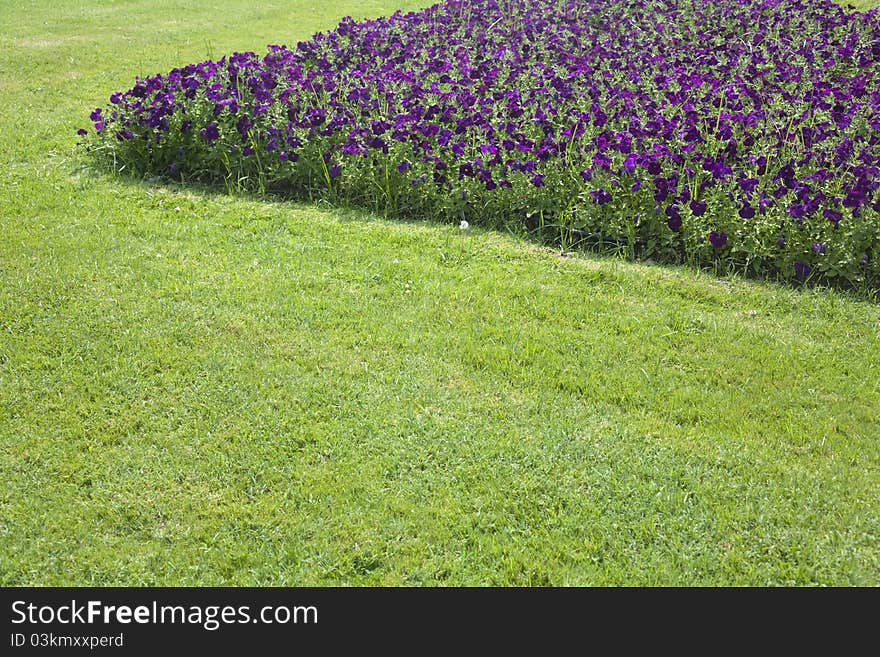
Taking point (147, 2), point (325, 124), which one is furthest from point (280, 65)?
point (147, 2)

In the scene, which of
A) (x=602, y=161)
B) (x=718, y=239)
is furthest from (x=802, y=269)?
(x=602, y=161)

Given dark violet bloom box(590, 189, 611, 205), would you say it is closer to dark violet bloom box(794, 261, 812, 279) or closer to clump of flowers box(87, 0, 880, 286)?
clump of flowers box(87, 0, 880, 286)

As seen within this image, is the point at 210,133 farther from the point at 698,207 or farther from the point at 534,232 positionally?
the point at 698,207

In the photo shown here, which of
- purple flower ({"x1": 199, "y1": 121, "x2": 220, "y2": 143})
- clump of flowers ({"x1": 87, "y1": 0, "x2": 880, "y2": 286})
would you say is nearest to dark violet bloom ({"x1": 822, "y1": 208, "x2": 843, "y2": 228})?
clump of flowers ({"x1": 87, "y1": 0, "x2": 880, "y2": 286})

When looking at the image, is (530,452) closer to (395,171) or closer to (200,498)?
(200,498)

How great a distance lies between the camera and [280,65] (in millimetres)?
7180

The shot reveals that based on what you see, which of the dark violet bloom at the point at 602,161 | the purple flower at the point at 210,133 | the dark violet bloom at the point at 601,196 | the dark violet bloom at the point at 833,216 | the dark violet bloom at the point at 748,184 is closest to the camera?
the dark violet bloom at the point at 833,216

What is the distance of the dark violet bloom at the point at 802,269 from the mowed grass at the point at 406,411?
0.41ft

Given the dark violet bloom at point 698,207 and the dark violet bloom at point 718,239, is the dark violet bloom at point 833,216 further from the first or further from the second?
the dark violet bloom at point 698,207

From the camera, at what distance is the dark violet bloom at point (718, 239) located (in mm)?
4711

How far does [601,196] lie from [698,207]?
561 millimetres

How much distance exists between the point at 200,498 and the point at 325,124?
3.52 meters

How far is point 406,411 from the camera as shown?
360cm

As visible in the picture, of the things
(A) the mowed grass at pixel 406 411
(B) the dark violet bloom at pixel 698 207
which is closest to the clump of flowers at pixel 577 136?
(B) the dark violet bloom at pixel 698 207
